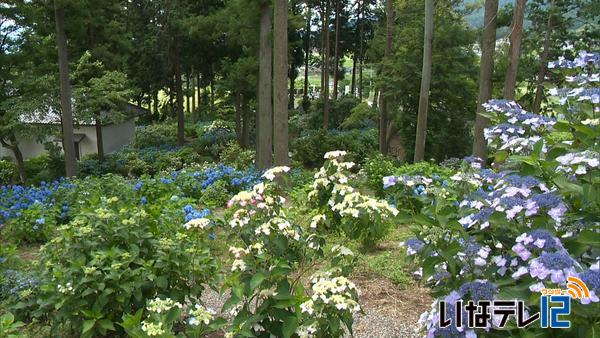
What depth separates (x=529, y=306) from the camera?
1.97 m

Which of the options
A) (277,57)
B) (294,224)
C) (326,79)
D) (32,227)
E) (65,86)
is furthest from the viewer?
(326,79)

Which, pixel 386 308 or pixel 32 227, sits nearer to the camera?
pixel 386 308

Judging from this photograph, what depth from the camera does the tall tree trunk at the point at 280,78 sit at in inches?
375

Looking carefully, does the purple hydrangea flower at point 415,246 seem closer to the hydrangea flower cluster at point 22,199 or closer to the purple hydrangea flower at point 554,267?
the purple hydrangea flower at point 554,267

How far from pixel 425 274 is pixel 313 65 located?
42.1 meters

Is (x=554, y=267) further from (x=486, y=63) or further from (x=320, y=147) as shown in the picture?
(x=320, y=147)

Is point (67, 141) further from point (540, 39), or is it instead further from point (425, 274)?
point (540, 39)

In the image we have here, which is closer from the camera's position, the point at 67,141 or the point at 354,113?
the point at 67,141

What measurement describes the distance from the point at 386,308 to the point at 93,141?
23.1 metres

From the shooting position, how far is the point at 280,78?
9883 mm

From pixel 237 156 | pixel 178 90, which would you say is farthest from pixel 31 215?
pixel 178 90

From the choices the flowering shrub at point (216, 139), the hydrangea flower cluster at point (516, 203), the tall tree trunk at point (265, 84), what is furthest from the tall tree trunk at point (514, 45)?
the flowering shrub at point (216, 139)

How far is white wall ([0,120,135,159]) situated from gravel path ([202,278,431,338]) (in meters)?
21.1

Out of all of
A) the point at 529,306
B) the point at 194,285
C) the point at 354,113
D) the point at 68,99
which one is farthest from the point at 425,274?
the point at 354,113
